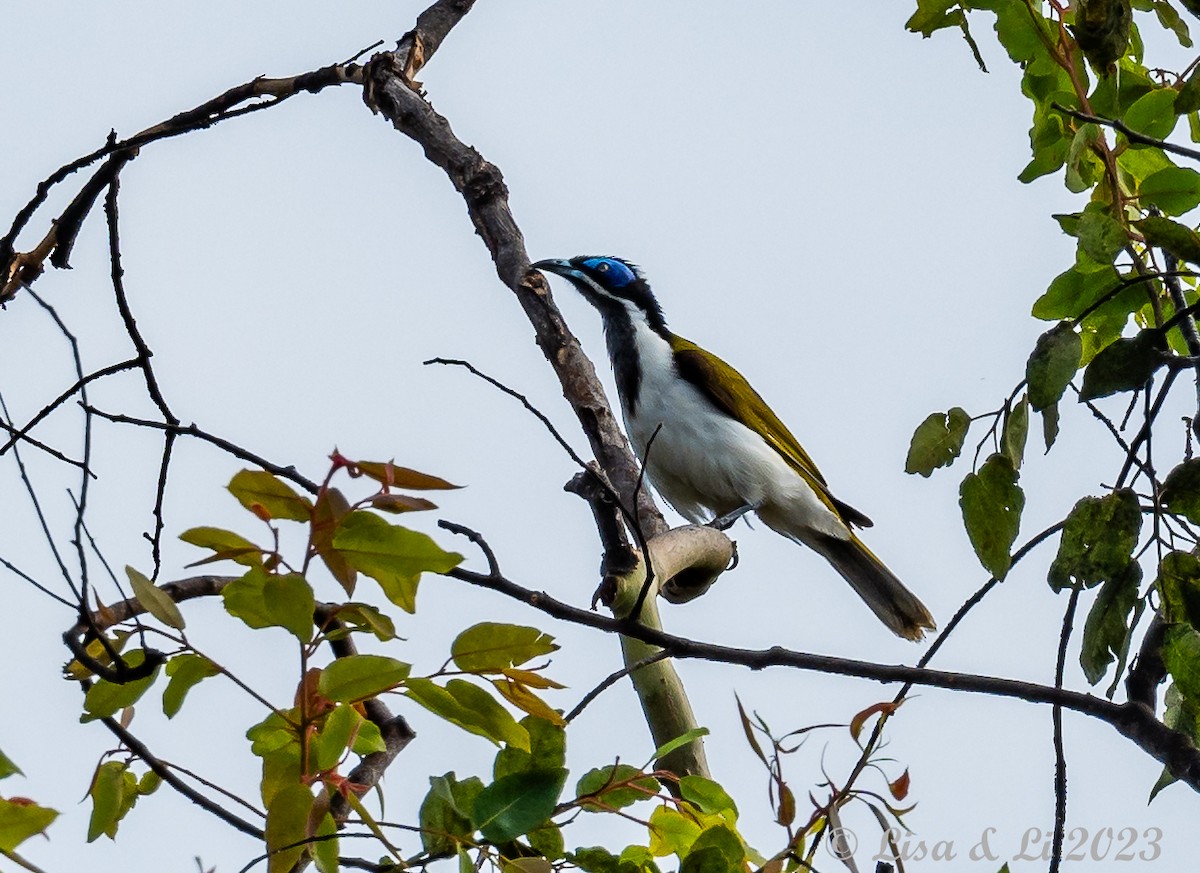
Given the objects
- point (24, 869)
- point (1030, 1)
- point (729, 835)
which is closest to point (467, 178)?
point (1030, 1)

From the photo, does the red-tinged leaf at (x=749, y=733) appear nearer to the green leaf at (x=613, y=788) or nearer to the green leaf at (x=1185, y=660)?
the green leaf at (x=613, y=788)

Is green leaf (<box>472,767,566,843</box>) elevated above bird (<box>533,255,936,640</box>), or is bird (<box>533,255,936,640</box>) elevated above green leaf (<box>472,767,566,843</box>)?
bird (<box>533,255,936,640</box>)

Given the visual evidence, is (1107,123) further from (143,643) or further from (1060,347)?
(143,643)

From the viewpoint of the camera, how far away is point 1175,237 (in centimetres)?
197

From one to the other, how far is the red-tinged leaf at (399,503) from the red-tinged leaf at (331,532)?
0.03 meters

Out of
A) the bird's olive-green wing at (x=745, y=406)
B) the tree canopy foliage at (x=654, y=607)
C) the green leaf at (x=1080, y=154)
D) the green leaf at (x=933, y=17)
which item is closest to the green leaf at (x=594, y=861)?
the tree canopy foliage at (x=654, y=607)

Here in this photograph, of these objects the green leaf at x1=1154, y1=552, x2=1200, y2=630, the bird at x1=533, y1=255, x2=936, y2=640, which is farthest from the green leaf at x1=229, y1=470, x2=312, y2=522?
the bird at x1=533, y1=255, x2=936, y2=640

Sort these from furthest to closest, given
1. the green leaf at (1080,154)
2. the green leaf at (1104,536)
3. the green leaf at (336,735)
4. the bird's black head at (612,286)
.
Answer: the bird's black head at (612,286), the green leaf at (1080,154), the green leaf at (1104,536), the green leaf at (336,735)

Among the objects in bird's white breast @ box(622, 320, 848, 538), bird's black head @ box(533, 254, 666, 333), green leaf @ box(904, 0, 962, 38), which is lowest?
green leaf @ box(904, 0, 962, 38)

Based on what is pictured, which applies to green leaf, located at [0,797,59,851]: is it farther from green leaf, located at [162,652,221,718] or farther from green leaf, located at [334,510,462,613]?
green leaf, located at [334,510,462,613]

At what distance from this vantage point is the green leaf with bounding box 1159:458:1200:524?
6.70 feet

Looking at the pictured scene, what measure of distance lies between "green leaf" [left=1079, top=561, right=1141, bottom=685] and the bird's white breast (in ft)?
13.8

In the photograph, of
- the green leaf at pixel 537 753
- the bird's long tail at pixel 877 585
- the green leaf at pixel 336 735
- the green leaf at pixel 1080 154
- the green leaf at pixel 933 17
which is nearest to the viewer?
the green leaf at pixel 336 735

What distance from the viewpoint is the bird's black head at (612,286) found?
6.89m
